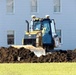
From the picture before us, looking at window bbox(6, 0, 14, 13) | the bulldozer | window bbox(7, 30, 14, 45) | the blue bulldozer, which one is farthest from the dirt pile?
window bbox(6, 0, 14, 13)

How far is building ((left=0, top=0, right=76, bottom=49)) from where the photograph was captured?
46750 mm

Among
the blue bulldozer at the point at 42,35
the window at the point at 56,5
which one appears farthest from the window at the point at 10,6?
the blue bulldozer at the point at 42,35

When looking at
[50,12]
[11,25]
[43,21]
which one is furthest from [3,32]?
[43,21]

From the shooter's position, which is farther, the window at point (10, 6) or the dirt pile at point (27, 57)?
the window at point (10, 6)

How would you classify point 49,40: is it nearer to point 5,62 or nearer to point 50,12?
point 5,62

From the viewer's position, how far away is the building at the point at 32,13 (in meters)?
46.8

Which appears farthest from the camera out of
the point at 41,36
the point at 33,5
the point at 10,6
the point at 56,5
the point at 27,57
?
the point at 56,5

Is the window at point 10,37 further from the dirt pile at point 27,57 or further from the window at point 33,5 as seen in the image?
the dirt pile at point 27,57

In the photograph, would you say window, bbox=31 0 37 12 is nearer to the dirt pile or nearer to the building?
the building

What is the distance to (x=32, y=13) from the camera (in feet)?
156

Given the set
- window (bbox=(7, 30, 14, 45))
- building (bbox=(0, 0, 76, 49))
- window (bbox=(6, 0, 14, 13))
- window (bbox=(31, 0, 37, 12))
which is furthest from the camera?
window (bbox=(31, 0, 37, 12))

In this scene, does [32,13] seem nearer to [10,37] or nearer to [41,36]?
[10,37]

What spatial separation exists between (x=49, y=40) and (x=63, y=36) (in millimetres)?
13344

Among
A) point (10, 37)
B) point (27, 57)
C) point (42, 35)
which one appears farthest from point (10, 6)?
point (27, 57)
